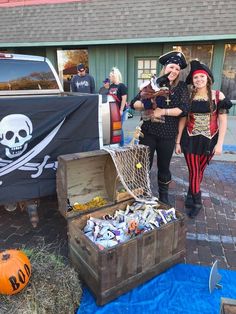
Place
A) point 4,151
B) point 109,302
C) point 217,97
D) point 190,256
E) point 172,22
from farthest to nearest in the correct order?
point 172,22
point 217,97
point 190,256
point 4,151
point 109,302

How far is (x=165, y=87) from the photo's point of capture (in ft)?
9.83

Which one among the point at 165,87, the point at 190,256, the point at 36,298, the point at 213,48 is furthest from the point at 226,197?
the point at 213,48

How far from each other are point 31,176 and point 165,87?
1.69m

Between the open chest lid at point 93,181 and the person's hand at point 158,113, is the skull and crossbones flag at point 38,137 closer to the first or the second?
the open chest lid at point 93,181

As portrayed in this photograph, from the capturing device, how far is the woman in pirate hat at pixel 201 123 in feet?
9.86

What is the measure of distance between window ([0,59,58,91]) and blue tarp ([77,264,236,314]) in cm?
317

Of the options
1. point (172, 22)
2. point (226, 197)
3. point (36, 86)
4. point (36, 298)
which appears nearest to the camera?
point (36, 298)

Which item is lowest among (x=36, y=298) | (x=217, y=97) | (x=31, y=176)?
(x=36, y=298)

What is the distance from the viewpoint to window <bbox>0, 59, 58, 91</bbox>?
13.8 feet

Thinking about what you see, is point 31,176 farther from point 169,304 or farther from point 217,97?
point 217,97

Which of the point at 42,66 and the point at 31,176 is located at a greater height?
the point at 42,66

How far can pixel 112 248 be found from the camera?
83.7 inches

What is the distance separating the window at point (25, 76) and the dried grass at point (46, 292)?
285cm

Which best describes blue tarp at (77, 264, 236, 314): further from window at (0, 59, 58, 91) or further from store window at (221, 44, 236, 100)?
store window at (221, 44, 236, 100)
